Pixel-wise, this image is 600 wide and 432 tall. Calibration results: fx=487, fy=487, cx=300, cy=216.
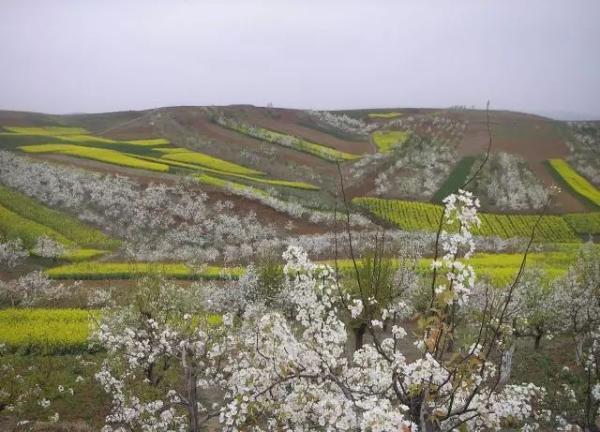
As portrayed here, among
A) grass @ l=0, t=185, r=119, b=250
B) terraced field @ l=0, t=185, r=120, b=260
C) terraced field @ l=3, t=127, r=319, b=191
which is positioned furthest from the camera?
terraced field @ l=3, t=127, r=319, b=191

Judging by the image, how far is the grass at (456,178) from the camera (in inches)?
3010

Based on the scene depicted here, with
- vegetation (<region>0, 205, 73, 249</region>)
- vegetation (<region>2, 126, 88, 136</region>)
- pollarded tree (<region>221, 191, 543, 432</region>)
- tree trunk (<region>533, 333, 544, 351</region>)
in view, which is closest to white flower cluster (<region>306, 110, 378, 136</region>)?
vegetation (<region>2, 126, 88, 136</region>)

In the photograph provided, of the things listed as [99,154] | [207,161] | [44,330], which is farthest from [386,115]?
[44,330]

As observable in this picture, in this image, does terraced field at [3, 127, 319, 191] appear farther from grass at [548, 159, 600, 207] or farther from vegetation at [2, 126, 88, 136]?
grass at [548, 159, 600, 207]

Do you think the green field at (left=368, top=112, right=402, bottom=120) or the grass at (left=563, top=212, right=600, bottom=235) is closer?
the grass at (left=563, top=212, right=600, bottom=235)

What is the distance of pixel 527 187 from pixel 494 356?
5875 cm

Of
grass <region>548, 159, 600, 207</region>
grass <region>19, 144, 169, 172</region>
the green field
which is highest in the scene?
the green field

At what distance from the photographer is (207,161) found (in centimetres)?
8106

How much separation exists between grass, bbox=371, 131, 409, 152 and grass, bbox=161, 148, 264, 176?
119 ft

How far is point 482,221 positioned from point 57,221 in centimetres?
5076

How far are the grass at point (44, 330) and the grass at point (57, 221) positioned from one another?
67.5ft

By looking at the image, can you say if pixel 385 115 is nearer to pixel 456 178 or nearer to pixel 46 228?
pixel 456 178

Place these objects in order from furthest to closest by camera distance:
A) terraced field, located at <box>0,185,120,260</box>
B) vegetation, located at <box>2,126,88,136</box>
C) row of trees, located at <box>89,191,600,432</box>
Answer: vegetation, located at <box>2,126,88,136</box> → terraced field, located at <box>0,185,120,260</box> → row of trees, located at <box>89,191,600,432</box>

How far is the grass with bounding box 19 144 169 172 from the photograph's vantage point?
71.1 m
